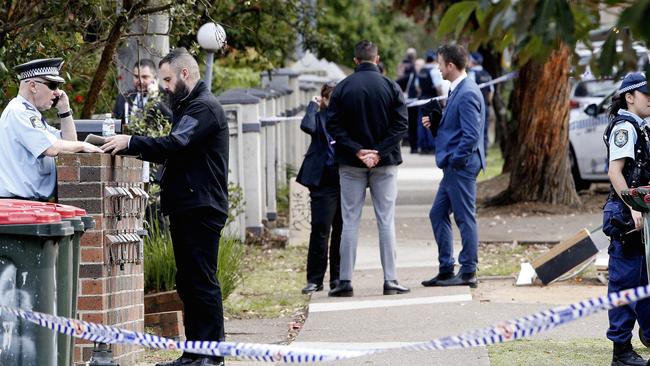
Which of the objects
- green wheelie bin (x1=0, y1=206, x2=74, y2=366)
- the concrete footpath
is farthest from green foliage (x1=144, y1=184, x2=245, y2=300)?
green wheelie bin (x1=0, y1=206, x2=74, y2=366)

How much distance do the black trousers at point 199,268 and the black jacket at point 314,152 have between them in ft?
10.3

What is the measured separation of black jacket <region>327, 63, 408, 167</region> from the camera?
32.7 ft

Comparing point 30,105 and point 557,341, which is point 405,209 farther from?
point 30,105

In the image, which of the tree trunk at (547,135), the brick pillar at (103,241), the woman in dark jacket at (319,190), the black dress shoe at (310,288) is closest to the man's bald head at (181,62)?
the brick pillar at (103,241)

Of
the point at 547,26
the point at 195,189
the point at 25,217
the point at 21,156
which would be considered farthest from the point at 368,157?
the point at 547,26

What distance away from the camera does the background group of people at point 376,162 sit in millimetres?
10016

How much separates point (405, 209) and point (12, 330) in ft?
38.2

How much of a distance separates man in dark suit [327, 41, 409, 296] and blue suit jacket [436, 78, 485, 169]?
1.61 ft

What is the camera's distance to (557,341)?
8.12 meters

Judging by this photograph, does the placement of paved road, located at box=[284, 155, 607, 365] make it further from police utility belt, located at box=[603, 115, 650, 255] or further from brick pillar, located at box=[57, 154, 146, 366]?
brick pillar, located at box=[57, 154, 146, 366]

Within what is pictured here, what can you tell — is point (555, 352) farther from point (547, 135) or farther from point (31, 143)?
point (547, 135)

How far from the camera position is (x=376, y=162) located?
9891 mm

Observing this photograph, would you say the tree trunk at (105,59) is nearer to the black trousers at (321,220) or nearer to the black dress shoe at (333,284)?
the black trousers at (321,220)

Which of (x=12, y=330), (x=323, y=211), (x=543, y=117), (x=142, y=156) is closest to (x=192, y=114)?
(x=142, y=156)
